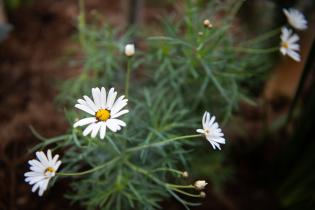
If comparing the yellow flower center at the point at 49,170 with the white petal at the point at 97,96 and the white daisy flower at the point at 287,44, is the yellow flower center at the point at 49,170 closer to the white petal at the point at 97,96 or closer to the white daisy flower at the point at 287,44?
the white petal at the point at 97,96

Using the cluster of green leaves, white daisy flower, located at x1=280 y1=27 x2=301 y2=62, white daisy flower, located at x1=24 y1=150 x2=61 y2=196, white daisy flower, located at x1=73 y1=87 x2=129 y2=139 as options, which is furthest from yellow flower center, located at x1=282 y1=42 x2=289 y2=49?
white daisy flower, located at x1=24 y1=150 x2=61 y2=196

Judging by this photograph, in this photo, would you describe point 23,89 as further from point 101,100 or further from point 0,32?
point 101,100

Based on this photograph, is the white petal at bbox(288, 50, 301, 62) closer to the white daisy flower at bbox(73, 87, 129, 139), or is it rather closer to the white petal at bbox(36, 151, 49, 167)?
the white daisy flower at bbox(73, 87, 129, 139)

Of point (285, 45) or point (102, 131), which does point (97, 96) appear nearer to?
point (102, 131)

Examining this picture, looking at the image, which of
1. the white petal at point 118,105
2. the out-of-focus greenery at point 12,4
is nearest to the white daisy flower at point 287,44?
the white petal at point 118,105

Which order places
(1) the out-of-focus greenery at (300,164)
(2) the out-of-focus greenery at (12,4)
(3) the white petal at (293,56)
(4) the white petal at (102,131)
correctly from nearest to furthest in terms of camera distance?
(4) the white petal at (102,131)
(3) the white petal at (293,56)
(1) the out-of-focus greenery at (300,164)
(2) the out-of-focus greenery at (12,4)

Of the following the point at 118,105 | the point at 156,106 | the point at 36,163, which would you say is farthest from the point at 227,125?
the point at 36,163
